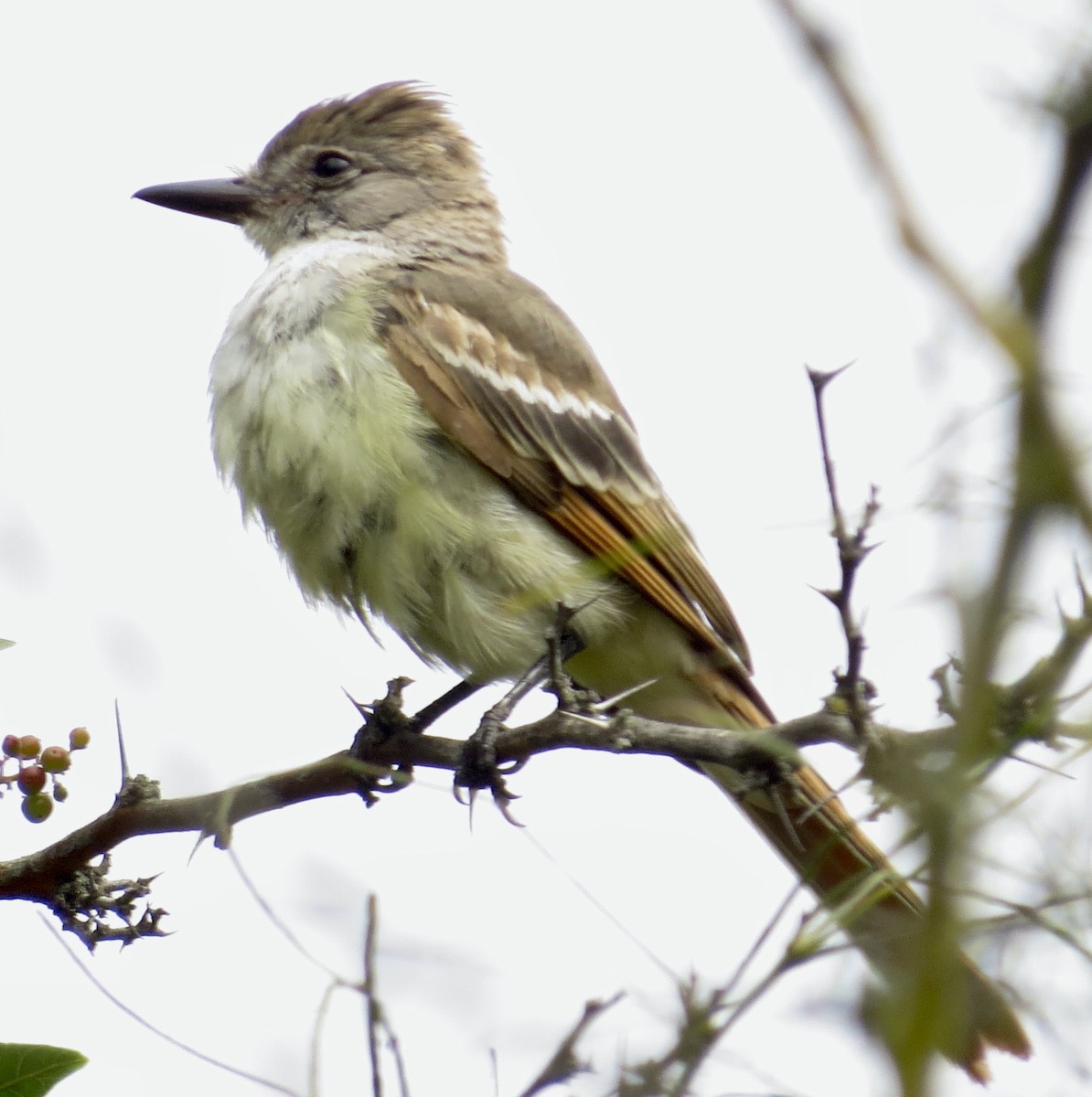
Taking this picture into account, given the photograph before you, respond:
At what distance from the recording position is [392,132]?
7668mm

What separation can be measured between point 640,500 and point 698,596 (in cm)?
49

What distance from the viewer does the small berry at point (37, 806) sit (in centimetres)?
383

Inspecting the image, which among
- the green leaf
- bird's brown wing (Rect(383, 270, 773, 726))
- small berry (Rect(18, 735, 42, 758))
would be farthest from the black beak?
the green leaf

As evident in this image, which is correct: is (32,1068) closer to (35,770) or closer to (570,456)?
(35,770)

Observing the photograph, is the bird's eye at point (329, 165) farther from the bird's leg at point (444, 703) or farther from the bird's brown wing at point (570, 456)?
the bird's leg at point (444, 703)

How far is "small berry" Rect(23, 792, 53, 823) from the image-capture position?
3826 millimetres

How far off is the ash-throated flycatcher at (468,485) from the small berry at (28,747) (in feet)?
5.43

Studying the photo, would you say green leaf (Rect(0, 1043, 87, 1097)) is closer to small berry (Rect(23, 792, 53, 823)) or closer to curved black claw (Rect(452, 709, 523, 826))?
small berry (Rect(23, 792, 53, 823))

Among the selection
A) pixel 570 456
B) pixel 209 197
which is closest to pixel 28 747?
pixel 570 456

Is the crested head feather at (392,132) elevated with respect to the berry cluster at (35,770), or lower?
elevated

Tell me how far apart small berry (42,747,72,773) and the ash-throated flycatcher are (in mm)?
1632

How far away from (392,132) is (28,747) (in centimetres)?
463

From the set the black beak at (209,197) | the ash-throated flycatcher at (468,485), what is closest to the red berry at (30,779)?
the ash-throated flycatcher at (468,485)

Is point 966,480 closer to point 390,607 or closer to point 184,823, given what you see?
point 184,823
